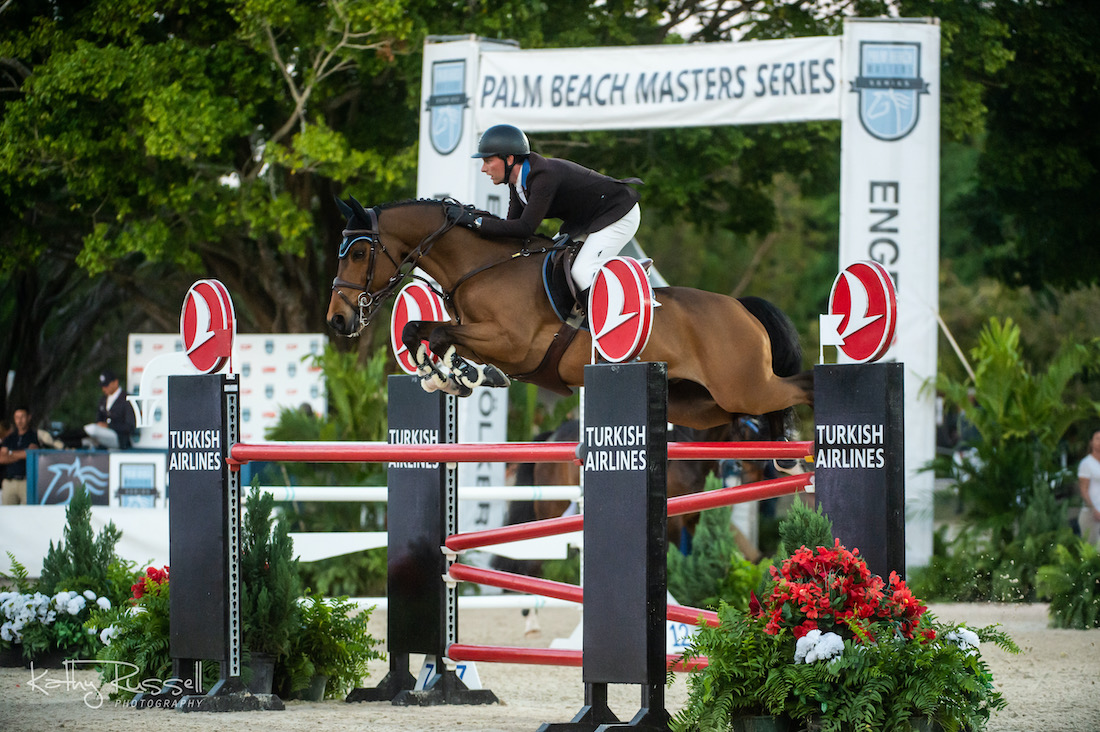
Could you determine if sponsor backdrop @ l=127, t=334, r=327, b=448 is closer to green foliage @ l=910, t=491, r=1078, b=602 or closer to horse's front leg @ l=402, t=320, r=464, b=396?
green foliage @ l=910, t=491, r=1078, b=602

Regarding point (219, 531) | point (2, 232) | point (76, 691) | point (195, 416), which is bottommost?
point (76, 691)

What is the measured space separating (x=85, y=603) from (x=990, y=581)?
20.0 ft

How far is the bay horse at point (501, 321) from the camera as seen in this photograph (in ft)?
17.2

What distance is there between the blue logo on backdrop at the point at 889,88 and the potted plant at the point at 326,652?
5777 millimetres

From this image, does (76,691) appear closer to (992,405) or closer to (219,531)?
(219,531)

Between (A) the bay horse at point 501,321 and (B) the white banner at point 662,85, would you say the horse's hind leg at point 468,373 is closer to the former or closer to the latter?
(A) the bay horse at point 501,321

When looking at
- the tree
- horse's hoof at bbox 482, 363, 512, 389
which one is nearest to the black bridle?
horse's hoof at bbox 482, 363, 512, 389

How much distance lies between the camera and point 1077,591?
317 inches

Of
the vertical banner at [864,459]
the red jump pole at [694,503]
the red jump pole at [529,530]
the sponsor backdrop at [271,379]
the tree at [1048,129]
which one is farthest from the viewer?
the tree at [1048,129]

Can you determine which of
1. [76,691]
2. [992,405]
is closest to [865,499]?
[76,691]

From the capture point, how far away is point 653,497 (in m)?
4.12

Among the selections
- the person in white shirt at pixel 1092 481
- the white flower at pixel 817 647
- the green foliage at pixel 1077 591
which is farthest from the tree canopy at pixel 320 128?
the white flower at pixel 817 647

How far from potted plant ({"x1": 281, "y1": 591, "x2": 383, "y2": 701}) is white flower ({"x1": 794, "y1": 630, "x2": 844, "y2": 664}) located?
2.49 metres

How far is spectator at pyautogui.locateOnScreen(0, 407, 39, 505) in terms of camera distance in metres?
11.6
